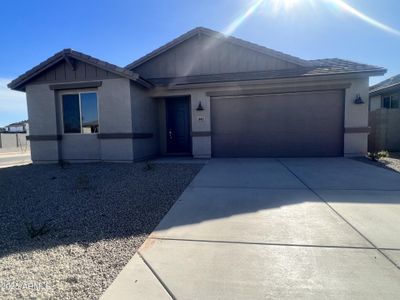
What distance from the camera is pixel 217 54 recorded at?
37.0 feet

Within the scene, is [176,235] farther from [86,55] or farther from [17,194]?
[86,55]

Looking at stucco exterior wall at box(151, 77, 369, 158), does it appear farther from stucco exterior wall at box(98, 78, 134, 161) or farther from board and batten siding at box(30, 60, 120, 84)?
board and batten siding at box(30, 60, 120, 84)

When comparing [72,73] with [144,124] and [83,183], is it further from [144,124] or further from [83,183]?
[83,183]

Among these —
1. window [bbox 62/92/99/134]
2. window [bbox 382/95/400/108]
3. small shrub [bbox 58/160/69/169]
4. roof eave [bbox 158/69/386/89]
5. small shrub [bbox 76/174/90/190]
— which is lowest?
small shrub [bbox 76/174/90/190]

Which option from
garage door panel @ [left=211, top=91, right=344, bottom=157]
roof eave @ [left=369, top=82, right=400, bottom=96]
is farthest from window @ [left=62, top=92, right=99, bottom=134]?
roof eave @ [left=369, top=82, right=400, bottom=96]

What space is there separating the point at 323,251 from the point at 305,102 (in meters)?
8.37

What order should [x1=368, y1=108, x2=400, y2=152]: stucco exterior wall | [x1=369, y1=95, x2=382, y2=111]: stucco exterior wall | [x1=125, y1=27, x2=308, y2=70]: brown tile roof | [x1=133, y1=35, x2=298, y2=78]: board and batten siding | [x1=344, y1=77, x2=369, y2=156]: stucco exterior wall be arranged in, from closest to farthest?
[x1=344, y1=77, x2=369, y2=156]: stucco exterior wall
[x1=125, y1=27, x2=308, y2=70]: brown tile roof
[x1=133, y1=35, x2=298, y2=78]: board and batten siding
[x1=368, y1=108, x2=400, y2=152]: stucco exterior wall
[x1=369, y1=95, x2=382, y2=111]: stucco exterior wall

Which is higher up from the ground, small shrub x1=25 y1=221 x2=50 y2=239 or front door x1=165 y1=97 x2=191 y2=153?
front door x1=165 y1=97 x2=191 y2=153

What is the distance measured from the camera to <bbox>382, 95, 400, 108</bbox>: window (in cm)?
1476

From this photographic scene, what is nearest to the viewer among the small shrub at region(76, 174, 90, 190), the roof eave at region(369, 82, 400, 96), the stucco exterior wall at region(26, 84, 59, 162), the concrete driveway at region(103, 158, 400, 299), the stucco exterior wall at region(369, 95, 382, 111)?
the concrete driveway at region(103, 158, 400, 299)

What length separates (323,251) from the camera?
2.93m

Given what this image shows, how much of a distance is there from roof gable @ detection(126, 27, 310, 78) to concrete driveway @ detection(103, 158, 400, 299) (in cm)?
699

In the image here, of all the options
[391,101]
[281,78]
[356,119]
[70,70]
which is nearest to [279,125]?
[281,78]

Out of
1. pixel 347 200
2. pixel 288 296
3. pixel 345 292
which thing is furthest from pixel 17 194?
pixel 347 200
